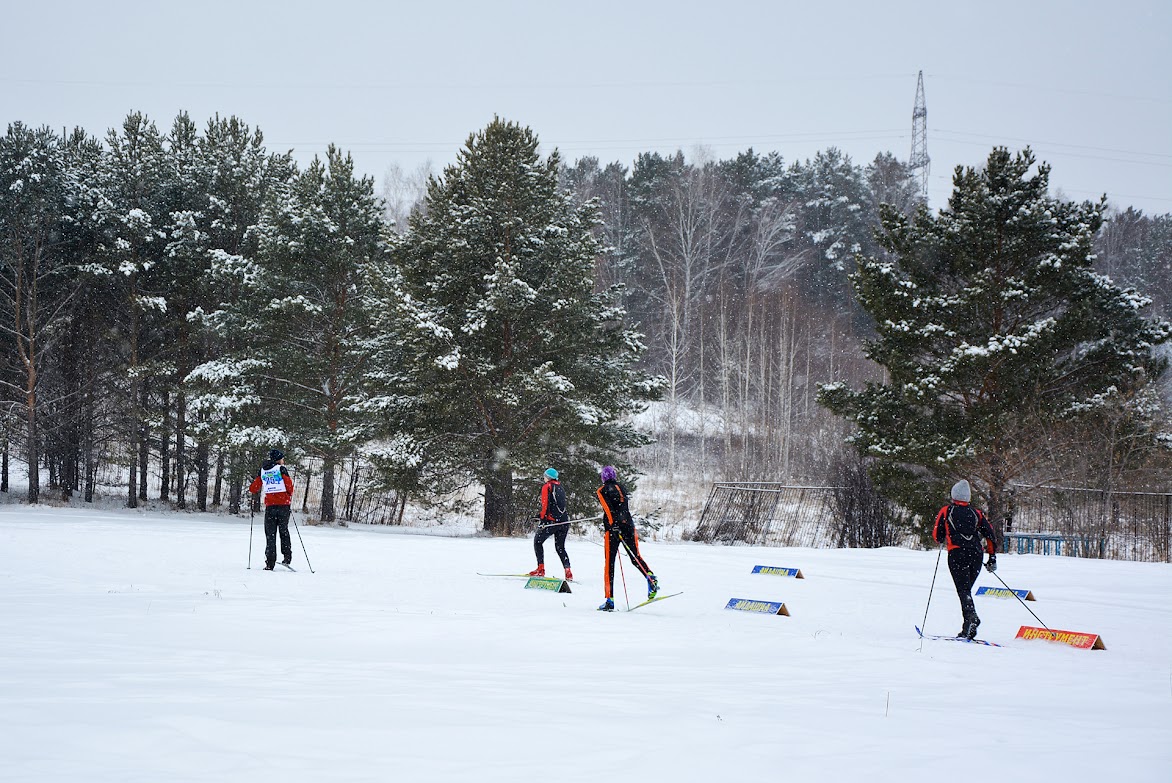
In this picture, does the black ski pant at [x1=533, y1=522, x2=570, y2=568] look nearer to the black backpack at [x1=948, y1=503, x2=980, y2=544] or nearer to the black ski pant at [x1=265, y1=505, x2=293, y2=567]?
the black ski pant at [x1=265, y1=505, x2=293, y2=567]

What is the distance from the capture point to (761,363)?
47.5 meters

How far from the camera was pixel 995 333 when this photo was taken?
22641 millimetres

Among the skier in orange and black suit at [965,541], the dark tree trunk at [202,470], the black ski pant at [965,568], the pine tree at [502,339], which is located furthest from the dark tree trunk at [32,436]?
the black ski pant at [965,568]

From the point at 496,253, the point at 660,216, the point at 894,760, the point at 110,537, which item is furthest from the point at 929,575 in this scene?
the point at 660,216

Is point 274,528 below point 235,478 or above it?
below

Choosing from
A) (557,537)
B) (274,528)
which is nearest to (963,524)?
(557,537)

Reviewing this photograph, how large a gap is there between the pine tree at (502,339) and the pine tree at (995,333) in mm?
7091

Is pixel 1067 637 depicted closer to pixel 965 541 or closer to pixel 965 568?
pixel 965 568

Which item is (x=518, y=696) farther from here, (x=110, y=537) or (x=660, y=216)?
(x=660, y=216)

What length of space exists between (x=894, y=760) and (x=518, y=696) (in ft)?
8.02

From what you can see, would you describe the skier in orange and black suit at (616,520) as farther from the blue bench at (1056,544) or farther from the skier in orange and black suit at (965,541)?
the blue bench at (1056,544)

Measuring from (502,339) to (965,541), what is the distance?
17392mm

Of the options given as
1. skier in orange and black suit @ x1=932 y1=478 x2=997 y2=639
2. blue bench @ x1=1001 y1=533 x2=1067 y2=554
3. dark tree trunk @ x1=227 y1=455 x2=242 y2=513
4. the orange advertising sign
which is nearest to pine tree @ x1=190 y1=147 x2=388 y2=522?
dark tree trunk @ x1=227 y1=455 x2=242 y2=513

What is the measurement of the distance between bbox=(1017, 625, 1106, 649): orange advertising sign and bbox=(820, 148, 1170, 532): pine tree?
1241 centimetres
